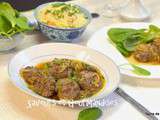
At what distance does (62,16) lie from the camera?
1.15 metres

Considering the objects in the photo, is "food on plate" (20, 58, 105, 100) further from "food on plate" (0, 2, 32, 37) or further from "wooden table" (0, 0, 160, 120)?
"food on plate" (0, 2, 32, 37)

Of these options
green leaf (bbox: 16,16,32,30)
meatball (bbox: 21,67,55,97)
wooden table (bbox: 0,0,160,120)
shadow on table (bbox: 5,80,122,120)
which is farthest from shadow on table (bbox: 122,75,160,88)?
green leaf (bbox: 16,16,32,30)

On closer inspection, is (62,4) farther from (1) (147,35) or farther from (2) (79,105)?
(2) (79,105)

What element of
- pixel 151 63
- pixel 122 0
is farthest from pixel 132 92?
pixel 122 0

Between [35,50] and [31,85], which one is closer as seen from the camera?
[31,85]

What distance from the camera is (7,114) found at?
86 cm

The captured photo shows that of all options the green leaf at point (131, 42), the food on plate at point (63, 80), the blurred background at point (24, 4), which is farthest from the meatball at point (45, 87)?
the blurred background at point (24, 4)

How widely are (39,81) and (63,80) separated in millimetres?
58

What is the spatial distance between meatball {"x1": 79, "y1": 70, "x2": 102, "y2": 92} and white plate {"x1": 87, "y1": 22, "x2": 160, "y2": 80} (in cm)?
10

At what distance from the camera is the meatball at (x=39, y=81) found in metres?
0.85

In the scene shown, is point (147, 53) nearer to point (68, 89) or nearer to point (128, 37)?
point (128, 37)

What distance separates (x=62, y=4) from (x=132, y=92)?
43cm

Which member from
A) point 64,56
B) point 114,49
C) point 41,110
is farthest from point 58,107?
point 114,49

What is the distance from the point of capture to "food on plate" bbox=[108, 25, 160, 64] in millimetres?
1060
